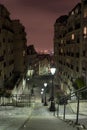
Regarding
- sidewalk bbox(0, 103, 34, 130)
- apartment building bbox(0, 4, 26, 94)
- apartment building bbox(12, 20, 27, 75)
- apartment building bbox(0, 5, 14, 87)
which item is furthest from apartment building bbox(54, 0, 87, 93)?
sidewalk bbox(0, 103, 34, 130)

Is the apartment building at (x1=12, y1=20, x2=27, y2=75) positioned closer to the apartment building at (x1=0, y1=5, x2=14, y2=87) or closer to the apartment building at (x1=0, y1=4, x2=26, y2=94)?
the apartment building at (x1=0, y1=4, x2=26, y2=94)

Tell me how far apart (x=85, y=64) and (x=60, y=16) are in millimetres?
42705

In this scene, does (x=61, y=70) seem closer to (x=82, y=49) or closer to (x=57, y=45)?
(x=57, y=45)

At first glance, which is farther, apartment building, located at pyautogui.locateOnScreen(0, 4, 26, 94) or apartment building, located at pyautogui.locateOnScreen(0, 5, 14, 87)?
apartment building, located at pyautogui.locateOnScreen(0, 4, 26, 94)

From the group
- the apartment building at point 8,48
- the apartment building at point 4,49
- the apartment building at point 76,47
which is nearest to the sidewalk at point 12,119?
the apartment building at point 8,48

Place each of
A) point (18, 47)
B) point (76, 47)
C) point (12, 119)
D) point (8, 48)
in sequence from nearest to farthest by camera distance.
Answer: point (12, 119) < point (76, 47) < point (8, 48) < point (18, 47)

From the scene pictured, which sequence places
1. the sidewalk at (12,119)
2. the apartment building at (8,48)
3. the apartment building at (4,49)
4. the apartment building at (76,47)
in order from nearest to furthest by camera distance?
the sidewalk at (12,119) < the apartment building at (76,47) < the apartment building at (4,49) < the apartment building at (8,48)

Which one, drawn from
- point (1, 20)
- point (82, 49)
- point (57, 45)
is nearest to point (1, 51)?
point (1, 20)

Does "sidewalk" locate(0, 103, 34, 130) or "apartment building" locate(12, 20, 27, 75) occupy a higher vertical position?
"apartment building" locate(12, 20, 27, 75)

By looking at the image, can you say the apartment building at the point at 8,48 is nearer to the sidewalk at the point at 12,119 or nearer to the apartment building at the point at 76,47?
the apartment building at the point at 76,47

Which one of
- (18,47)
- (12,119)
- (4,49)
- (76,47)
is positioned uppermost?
(18,47)

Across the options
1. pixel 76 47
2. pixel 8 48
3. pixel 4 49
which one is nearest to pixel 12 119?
pixel 4 49

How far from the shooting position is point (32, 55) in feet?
401

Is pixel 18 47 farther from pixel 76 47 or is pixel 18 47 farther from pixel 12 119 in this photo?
pixel 12 119
